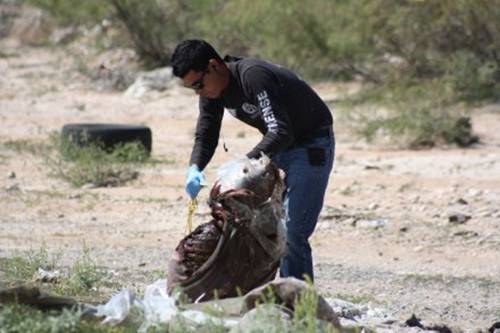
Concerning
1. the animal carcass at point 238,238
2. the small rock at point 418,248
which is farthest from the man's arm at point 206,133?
the small rock at point 418,248

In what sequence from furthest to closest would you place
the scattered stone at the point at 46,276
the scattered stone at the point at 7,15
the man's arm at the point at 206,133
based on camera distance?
the scattered stone at the point at 7,15, the scattered stone at the point at 46,276, the man's arm at the point at 206,133

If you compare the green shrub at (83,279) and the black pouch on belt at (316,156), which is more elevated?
the black pouch on belt at (316,156)

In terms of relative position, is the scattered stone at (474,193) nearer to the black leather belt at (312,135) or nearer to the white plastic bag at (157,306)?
the black leather belt at (312,135)

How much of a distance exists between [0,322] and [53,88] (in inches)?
717

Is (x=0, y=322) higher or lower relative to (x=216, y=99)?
lower

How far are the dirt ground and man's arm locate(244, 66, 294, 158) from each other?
66.3 inches

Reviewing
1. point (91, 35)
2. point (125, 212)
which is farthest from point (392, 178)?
point (91, 35)

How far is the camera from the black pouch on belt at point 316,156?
6398 mm

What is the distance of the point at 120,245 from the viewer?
1006 centimetres

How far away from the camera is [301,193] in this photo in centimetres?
641

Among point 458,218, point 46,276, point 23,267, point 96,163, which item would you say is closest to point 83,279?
point 46,276

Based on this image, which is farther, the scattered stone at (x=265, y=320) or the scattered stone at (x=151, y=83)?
the scattered stone at (x=151, y=83)

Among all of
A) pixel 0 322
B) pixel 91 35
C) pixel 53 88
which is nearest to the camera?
pixel 0 322

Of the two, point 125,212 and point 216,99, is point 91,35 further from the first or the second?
point 216,99
